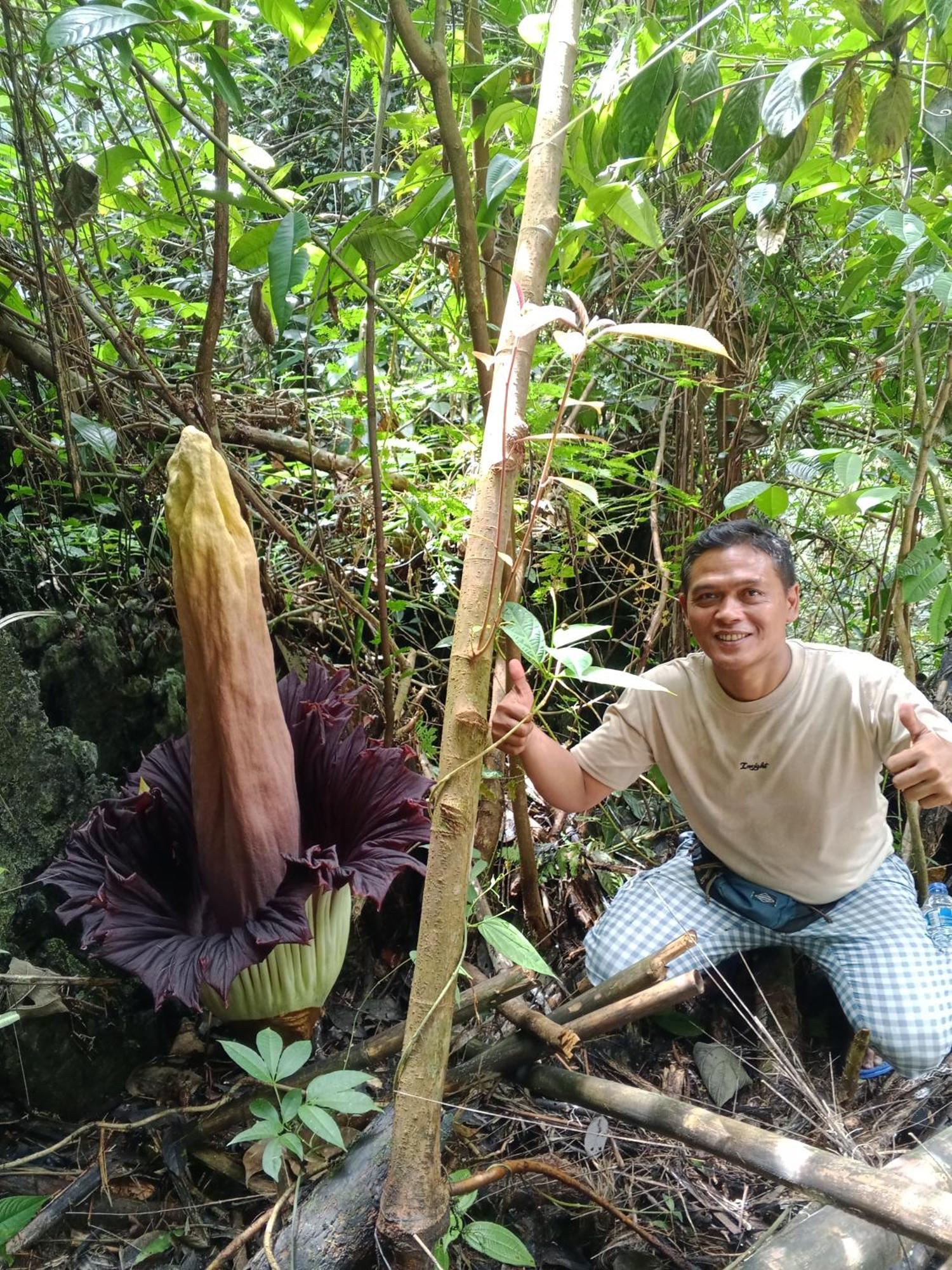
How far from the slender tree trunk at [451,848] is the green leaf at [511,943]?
139 mm

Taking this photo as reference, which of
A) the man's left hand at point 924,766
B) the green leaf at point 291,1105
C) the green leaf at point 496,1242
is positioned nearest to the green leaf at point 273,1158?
the green leaf at point 291,1105

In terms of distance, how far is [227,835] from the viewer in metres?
1.55

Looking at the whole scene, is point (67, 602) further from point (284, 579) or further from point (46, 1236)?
point (46, 1236)

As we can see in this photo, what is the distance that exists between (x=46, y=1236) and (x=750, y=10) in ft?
11.2

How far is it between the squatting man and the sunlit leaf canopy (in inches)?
9.5

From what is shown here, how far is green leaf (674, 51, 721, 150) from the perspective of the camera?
5.05 ft

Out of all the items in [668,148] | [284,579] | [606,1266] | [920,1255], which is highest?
[668,148]

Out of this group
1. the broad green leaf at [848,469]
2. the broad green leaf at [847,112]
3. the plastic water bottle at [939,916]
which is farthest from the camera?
the plastic water bottle at [939,916]

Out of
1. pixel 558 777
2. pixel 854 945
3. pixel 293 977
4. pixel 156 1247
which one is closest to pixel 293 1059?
pixel 293 977

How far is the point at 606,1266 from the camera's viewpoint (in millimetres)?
1495

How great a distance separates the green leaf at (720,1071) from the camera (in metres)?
2.04

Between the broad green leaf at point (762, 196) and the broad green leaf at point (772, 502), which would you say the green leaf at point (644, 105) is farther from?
the broad green leaf at point (772, 502)

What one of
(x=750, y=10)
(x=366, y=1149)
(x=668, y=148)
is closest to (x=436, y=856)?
(x=366, y=1149)

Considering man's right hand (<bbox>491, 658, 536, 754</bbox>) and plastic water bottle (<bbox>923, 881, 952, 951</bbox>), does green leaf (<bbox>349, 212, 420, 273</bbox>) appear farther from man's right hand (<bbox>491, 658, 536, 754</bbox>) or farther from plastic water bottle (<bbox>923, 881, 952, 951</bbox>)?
plastic water bottle (<bbox>923, 881, 952, 951</bbox>)
